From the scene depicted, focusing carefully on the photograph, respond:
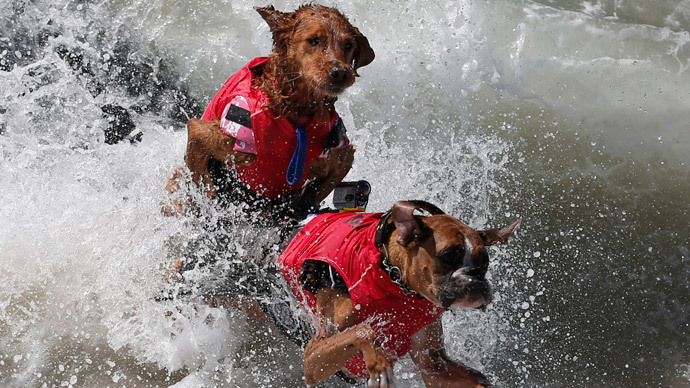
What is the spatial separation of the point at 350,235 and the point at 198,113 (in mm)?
4598

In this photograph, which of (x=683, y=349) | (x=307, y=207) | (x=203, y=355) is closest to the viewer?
(x=307, y=207)

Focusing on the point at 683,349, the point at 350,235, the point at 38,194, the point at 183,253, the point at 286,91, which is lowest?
the point at 683,349

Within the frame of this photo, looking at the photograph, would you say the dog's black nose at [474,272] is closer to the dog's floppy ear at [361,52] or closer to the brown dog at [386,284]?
the brown dog at [386,284]

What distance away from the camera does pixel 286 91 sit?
174 inches

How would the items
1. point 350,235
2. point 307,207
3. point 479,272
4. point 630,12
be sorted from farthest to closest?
point 630,12
point 307,207
point 350,235
point 479,272

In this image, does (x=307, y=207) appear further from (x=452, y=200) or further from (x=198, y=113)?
(x=198, y=113)

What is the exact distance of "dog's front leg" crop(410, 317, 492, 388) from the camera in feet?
13.3

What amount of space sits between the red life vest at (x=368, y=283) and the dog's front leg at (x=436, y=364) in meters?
0.09

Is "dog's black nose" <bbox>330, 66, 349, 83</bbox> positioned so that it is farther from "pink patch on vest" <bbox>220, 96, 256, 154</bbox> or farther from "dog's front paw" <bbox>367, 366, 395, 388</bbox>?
"dog's front paw" <bbox>367, 366, 395, 388</bbox>

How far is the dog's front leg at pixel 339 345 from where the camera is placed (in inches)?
136

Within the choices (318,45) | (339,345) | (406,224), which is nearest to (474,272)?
(406,224)

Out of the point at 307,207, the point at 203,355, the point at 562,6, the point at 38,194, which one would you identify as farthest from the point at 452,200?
the point at 38,194

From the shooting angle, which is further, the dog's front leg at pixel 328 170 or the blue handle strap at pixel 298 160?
the dog's front leg at pixel 328 170

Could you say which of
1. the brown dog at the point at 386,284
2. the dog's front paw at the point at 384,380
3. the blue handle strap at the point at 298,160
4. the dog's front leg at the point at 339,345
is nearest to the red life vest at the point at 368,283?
the brown dog at the point at 386,284
